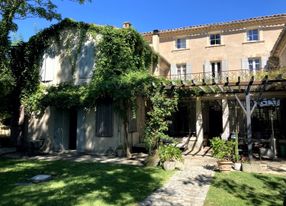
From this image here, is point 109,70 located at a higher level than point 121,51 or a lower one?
lower

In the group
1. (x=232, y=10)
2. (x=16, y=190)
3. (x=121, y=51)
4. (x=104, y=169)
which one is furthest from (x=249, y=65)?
(x=16, y=190)

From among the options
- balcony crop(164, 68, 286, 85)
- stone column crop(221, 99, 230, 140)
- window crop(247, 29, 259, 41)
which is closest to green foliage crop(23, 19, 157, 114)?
balcony crop(164, 68, 286, 85)

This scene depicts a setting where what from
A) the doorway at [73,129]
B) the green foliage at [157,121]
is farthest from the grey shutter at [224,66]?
the doorway at [73,129]

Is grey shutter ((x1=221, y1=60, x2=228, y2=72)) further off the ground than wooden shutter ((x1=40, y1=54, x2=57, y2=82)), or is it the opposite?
grey shutter ((x1=221, y1=60, x2=228, y2=72))

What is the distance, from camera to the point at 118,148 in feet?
39.2

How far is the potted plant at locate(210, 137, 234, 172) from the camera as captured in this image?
8.35 m

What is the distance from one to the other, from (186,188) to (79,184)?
284cm

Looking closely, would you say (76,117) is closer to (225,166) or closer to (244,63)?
(225,166)

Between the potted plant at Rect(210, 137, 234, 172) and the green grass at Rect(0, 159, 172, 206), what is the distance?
1.86m

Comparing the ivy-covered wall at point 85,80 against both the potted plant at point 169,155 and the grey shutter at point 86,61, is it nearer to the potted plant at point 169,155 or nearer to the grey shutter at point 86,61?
the grey shutter at point 86,61

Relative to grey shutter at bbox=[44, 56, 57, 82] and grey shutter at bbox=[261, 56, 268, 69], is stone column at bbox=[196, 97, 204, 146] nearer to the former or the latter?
grey shutter at bbox=[44, 56, 57, 82]

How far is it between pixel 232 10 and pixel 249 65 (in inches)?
184

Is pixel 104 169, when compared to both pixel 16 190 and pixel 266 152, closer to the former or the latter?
pixel 16 190

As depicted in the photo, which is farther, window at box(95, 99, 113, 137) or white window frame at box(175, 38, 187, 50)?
A: white window frame at box(175, 38, 187, 50)
